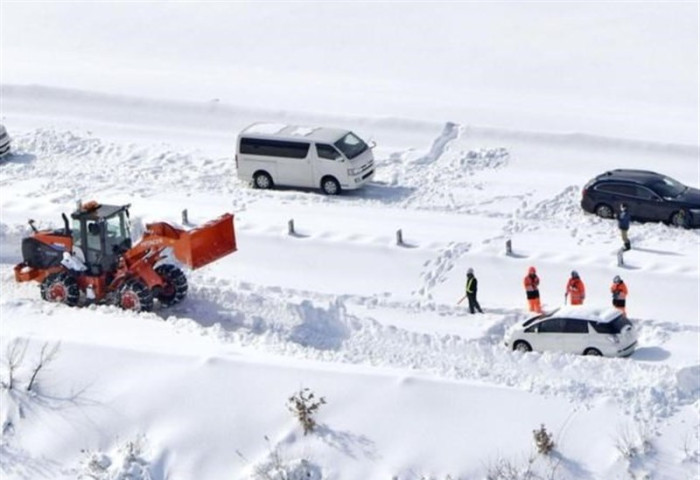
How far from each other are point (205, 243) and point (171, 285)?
1103 millimetres

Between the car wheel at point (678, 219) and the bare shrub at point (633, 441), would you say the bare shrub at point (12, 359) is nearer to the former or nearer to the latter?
the bare shrub at point (633, 441)

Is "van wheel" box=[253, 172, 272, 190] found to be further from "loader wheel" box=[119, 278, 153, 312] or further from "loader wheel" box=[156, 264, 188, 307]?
"loader wheel" box=[119, 278, 153, 312]

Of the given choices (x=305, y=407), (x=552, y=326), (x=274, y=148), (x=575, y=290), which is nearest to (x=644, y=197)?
(x=575, y=290)

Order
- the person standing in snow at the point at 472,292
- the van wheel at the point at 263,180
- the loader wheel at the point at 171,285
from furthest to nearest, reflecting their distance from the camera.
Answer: the van wheel at the point at 263,180, the person standing in snow at the point at 472,292, the loader wheel at the point at 171,285

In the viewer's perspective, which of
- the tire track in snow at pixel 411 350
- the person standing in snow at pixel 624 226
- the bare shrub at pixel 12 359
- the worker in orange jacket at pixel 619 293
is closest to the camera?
the tire track in snow at pixel 411 350

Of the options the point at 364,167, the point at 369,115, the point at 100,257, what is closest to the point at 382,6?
the point at 369,115

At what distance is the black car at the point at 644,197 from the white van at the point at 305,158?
557 cm

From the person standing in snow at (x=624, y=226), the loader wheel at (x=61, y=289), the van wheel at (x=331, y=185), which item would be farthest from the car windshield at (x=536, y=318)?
the van wheel at (x=331, y=185)

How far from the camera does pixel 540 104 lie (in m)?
46.8

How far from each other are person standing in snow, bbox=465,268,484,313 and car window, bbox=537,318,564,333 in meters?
2.70

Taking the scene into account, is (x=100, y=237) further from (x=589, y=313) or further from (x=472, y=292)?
(x=589, y=313)

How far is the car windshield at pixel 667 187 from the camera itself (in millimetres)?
37906

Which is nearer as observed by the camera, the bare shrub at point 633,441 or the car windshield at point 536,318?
the bare shrub at point 633,441

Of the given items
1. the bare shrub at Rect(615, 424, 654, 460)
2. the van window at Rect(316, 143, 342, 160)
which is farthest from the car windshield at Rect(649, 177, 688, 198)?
the bare shrub at Rect(615, 424, 654, 460)
